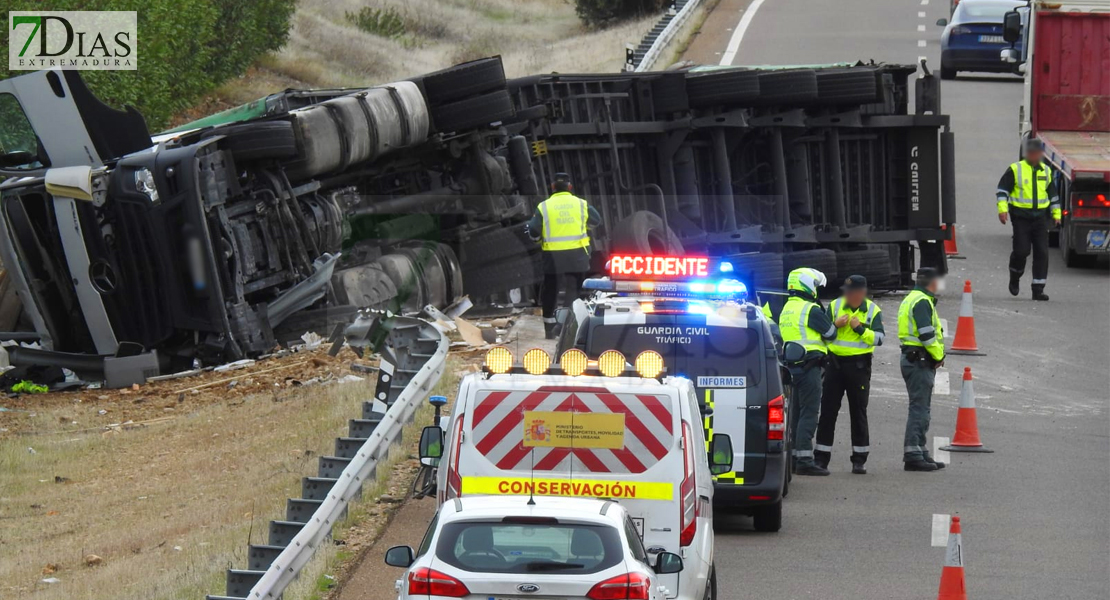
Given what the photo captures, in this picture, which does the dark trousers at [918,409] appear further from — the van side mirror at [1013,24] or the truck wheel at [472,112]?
the van side mirror at [1013,24]

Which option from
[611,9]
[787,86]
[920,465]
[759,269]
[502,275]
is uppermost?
[787,86]

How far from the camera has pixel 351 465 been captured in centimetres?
998

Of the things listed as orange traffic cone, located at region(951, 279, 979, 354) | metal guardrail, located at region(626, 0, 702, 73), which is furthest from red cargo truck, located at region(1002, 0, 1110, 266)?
metal guardrail, located at region(626, 0, 702, 73)

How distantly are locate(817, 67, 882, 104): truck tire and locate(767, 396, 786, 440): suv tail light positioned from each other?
34.0ft

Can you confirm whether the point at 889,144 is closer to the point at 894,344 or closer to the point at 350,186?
the point at 894,344

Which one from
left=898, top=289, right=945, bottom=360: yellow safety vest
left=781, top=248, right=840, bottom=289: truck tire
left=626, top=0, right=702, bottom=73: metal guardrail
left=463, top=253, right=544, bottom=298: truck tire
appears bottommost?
left=781, top=248, right=840, bottom=289: truck tire

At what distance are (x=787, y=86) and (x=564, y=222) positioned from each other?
15.5ft

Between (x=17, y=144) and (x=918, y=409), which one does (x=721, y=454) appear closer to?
(x=918, y=409)

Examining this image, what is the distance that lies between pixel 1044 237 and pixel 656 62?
52.8 ft

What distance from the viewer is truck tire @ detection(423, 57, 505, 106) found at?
18.3 m

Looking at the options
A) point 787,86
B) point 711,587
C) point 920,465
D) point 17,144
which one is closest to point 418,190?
point 17,144

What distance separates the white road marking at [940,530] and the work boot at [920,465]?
148cm

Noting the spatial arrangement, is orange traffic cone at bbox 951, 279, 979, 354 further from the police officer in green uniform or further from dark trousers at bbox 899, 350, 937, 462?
dark trousers at bbox 899, 350, 937, 462

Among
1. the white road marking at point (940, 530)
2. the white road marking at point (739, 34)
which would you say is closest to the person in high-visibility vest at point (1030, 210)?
the white road marking at point (940, 530)
